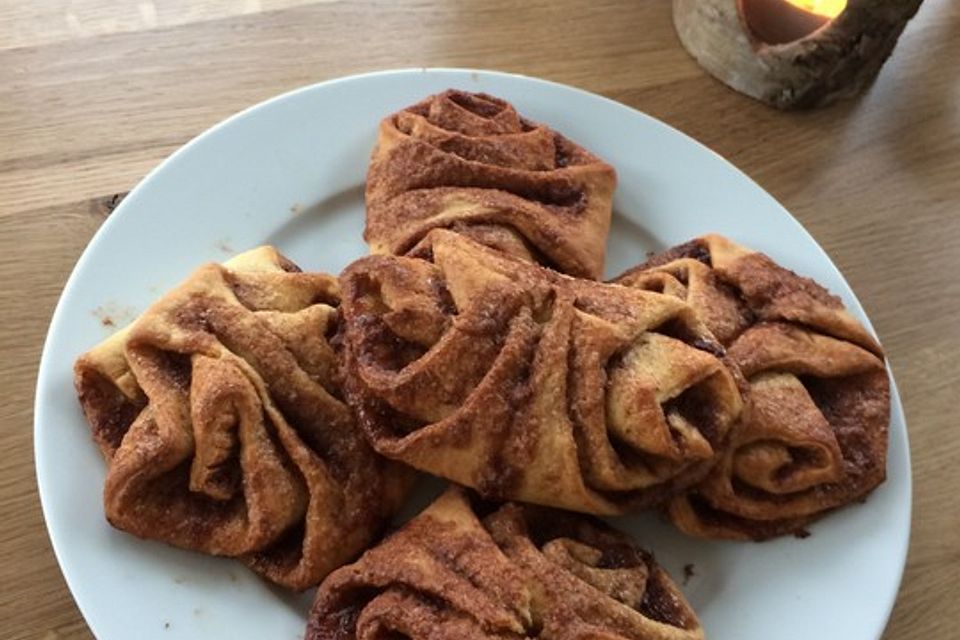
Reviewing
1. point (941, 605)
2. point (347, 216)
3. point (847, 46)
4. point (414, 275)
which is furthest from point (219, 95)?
point (941, 605)

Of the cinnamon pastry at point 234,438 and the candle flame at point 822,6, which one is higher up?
the candle flame at point 822,6

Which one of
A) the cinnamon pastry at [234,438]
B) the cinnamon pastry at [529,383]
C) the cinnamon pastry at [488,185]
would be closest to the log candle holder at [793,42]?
the cinnamon pastry at [488,185]

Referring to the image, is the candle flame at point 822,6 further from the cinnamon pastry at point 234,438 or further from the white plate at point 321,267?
the cinnamon pastry at point 234,438

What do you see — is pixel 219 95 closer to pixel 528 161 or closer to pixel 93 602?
pixel 528 161

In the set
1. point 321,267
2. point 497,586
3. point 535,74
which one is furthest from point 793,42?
point 497,586

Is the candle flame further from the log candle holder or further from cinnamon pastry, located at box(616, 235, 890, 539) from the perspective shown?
cinnamon pastry, located at box(616, 235, 890, 539)

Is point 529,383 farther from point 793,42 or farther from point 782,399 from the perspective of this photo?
point 793,42

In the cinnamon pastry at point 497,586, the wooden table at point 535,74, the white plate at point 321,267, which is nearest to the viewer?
the cinnamon pastry at point 497,586
